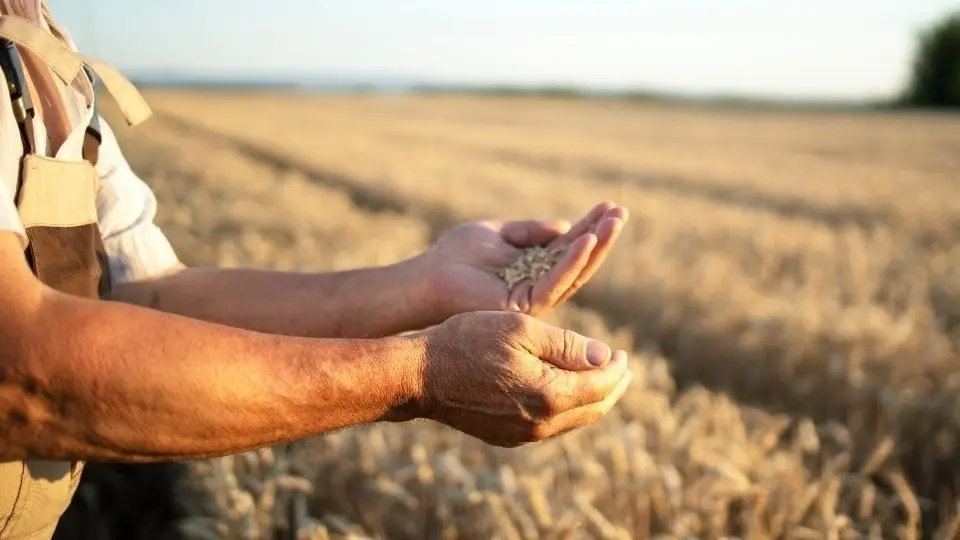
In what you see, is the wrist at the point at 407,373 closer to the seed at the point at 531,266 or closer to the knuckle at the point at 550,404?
the knuckle at the point at 550,404

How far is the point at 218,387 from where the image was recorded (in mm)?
1110

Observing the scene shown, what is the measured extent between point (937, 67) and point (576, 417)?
6175cm

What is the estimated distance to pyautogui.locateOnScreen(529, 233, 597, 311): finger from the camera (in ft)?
5.56

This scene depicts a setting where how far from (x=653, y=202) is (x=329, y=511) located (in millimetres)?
6147

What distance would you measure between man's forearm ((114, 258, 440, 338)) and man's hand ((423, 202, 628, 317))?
0.06 metres

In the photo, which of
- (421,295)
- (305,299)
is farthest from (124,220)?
(421,295)

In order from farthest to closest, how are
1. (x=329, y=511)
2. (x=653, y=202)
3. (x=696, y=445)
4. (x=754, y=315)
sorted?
1. (x=653, y=202)
2. (x=754, y=315)
3. (x=696, y=445)
4. (x=329, y=511)

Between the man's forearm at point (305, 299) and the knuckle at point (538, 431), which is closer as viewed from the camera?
the knuckle at point (538, 431)

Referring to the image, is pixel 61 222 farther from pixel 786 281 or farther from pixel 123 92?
pixel 786 281

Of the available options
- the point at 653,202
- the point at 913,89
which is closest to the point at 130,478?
the point at 653,202

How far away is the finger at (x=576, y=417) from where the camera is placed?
4.55ft

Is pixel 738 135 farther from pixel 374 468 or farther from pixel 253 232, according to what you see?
pixel 374 468

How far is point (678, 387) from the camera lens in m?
3.96

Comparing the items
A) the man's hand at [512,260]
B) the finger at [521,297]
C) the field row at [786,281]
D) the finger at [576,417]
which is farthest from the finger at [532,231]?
the field row at [786,281]
